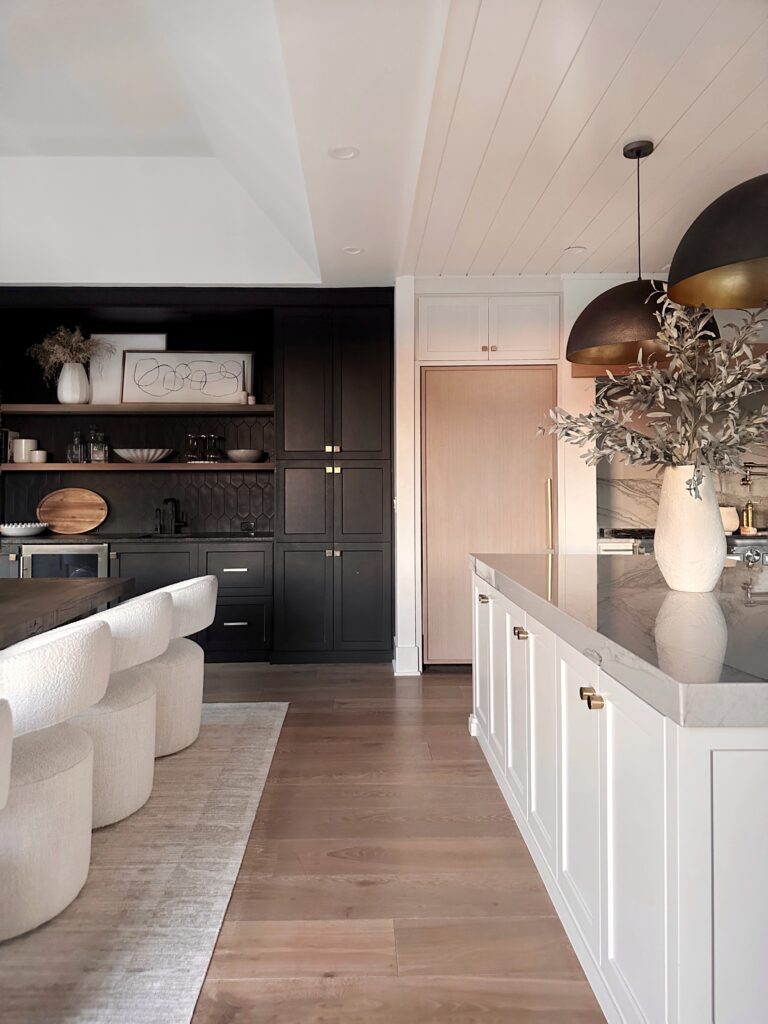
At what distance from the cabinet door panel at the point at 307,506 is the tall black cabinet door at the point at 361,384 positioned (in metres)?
0.24

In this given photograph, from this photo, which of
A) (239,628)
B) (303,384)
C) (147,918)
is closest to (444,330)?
(303,384)

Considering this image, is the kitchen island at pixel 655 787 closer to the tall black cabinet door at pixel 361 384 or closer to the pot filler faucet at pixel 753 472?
the tall black cabinet door at pixel 361 384

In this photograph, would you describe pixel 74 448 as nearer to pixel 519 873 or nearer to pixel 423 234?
pixel 423 234

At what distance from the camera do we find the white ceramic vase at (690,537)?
6.03ft

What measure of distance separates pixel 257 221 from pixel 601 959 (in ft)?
14.2

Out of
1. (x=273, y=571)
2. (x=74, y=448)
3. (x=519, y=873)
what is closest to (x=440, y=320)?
(x=273, y=571)

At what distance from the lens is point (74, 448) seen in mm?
4980

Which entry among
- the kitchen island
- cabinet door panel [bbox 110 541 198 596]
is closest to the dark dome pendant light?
the kitchen island

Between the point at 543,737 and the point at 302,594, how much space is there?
2.99 m

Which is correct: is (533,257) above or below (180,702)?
above

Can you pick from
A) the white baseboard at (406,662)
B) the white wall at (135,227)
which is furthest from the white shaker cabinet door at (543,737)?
the white wall at (135,227)

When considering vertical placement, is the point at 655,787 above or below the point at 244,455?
below

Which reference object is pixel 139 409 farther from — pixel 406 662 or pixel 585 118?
pixel 585 118

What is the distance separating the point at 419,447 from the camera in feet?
14.8
